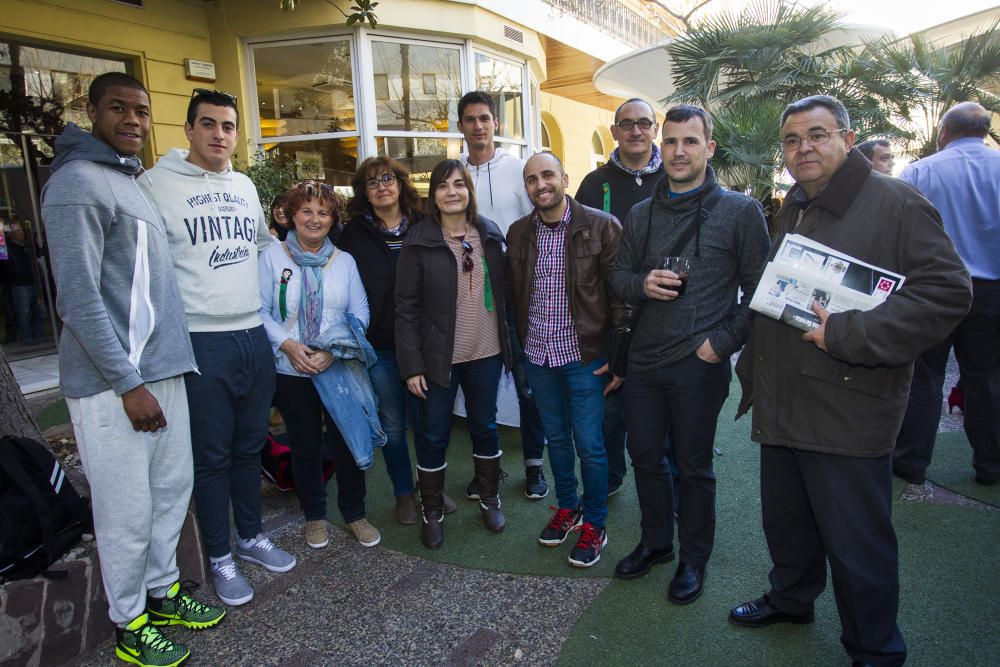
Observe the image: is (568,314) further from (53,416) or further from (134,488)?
(53,416)

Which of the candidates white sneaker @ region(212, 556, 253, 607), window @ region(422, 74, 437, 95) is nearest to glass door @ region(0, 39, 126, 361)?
window @ region(422, 74, 437, 95)

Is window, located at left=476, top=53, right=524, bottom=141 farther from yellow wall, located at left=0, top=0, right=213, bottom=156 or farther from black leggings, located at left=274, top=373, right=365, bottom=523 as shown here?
black leggings, located at left=274, top=373, right=365, bottom=523

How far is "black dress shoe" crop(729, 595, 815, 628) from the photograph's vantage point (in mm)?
2492

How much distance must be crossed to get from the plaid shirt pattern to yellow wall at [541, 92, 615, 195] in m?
11.3

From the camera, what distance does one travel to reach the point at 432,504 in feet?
10.8

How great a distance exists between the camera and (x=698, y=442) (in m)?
2.62

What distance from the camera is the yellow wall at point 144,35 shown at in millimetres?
5973

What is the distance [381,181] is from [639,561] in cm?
222

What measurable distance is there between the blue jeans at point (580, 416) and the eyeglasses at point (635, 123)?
1.32m

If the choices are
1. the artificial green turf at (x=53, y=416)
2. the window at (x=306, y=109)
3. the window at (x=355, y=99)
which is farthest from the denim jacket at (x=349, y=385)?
the window at (x=306, y=109)

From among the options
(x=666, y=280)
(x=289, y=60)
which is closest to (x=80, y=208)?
(x=666, y=280)

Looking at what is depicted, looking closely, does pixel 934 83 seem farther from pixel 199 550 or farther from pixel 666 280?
pixel 199 550

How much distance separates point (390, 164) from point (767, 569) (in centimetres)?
269

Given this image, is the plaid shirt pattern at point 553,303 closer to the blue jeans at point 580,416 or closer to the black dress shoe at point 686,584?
the blue jeans at point 580,416
